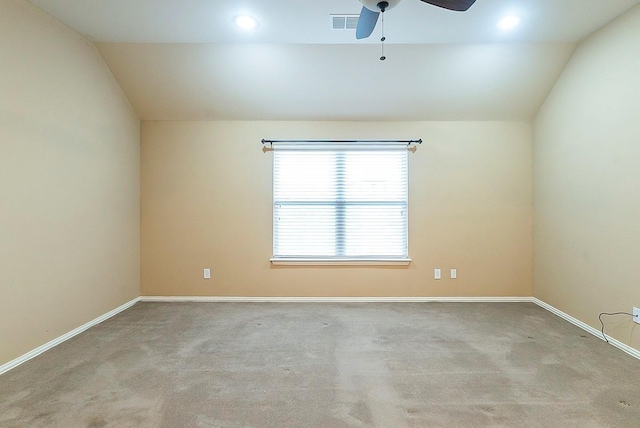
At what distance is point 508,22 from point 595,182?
173 centimetres

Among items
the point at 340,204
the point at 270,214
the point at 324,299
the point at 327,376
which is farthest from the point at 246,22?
the point at 324,299

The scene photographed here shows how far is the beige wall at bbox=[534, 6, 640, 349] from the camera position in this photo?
2375 mm

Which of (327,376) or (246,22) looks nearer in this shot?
(327,376)

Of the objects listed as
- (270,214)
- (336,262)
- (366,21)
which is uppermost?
(366,21)

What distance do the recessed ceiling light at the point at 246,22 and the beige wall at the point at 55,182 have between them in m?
1.61

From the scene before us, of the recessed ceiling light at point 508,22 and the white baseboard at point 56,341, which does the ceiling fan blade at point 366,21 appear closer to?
the recessed ceiling light at point 508,22

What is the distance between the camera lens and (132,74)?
319cm

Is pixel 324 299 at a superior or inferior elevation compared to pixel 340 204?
inferior

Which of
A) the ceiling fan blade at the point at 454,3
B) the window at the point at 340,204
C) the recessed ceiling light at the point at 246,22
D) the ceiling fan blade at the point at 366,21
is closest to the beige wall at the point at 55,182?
the recessed ceiling light at the point at 246,22

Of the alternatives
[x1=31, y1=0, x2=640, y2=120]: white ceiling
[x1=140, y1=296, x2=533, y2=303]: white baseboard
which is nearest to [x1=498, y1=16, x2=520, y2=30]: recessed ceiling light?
[x1=31, y1=0, x2=640, y2=120]: white ceiling

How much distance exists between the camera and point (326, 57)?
3.06 metres

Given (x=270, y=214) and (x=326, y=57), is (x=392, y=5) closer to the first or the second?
(x=326, y=57)

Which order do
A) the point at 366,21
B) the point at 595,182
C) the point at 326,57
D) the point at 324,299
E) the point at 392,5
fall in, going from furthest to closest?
the point at 324,299
the point at 326,57
the point at 595,182
the point at 366,21
the point at 392,5

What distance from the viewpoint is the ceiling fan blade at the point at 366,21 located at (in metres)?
1.93
